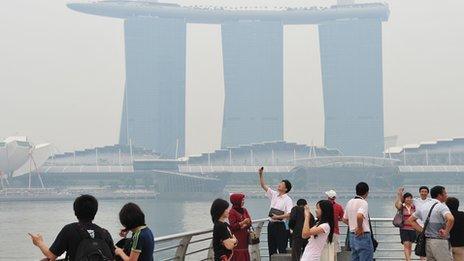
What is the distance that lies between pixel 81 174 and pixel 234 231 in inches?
5619

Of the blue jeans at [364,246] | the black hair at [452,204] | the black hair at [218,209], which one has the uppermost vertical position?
the black hair at [218,209]

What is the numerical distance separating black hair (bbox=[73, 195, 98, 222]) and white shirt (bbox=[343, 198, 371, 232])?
4.14 meters

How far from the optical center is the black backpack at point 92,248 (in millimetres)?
5625

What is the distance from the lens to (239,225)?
29.6 ft

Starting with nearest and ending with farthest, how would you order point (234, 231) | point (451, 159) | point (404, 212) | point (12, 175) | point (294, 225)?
point (234, 231), point (294, 225), point (404, 212), point (12, 175), point (451, 159)

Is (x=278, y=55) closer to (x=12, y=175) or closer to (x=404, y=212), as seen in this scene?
(x=12, y=175)

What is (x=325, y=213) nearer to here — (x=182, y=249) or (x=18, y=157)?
(x=182, y=249)

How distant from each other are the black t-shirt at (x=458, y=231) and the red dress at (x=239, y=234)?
2.10m

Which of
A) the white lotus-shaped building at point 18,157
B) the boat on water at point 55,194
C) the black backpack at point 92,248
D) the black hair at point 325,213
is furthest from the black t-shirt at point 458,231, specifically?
the white lotus-shaped building at point 18,157

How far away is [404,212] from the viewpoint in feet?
37.5

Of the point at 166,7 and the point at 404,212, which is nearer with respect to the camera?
the point at 404,212

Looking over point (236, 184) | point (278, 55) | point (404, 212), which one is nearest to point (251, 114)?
point (278, 55)

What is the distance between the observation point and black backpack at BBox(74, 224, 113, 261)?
221 inches

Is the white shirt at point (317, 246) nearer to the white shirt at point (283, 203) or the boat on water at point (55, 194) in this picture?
the white shirt at point (283, 203)
